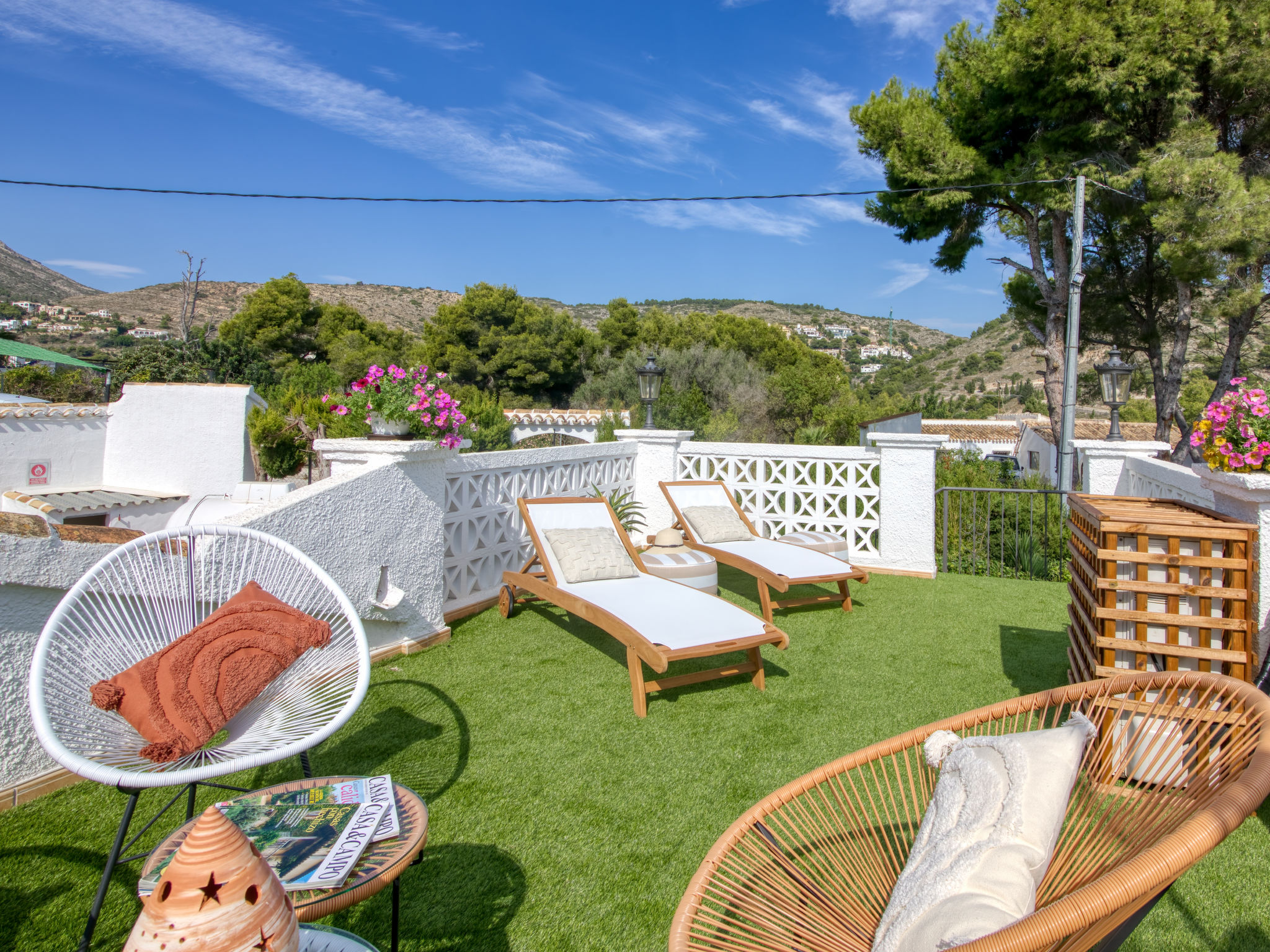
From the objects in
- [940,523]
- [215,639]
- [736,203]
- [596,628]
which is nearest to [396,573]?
[596,628]

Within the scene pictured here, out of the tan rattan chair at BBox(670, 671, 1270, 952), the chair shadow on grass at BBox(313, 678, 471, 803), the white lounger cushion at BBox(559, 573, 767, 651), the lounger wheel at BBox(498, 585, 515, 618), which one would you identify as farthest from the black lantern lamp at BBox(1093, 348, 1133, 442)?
the chair shadow on grass at BBox(313, 678, 471, 803)

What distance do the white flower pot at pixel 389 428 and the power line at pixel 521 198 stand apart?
20.7 feet

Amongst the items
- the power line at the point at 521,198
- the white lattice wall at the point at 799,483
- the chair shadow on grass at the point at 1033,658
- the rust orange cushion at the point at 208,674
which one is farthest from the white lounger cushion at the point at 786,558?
the power line at the point at 521,198

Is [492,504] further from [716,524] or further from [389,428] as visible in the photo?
[716,524]

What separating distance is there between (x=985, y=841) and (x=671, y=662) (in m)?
2.86

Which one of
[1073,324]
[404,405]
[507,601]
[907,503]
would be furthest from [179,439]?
[1073,324]

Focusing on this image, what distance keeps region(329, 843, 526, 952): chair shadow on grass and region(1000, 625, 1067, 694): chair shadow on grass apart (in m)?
2.64

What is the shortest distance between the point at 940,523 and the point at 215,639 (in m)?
6.87

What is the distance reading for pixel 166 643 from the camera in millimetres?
2205

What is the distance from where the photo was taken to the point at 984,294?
57.0 ft

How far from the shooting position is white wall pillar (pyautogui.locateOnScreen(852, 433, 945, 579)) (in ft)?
20.0

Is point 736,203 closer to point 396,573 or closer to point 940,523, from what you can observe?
point 940,523

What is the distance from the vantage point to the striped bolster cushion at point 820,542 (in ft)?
17.9

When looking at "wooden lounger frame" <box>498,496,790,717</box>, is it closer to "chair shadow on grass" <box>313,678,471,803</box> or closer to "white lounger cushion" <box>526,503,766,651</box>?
"white lounger cushion" <box>526,503,766,651</box>
